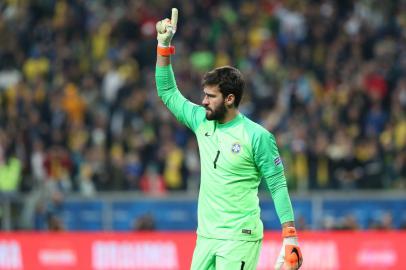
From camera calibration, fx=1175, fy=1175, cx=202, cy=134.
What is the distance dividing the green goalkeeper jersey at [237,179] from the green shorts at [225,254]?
45mm

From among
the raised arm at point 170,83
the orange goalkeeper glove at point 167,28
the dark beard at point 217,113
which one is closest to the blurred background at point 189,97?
the raised arm at point 170,83

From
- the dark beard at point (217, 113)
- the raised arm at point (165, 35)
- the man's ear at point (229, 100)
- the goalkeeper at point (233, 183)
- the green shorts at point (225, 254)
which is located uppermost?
the raised arm at point (165, 35)

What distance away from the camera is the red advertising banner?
16531mm

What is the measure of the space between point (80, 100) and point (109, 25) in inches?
96.9

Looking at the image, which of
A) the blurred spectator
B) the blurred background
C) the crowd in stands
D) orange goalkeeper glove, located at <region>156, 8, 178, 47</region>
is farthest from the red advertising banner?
orange goalkeeper glove, located at <region>156, 8, 178, 47</region>

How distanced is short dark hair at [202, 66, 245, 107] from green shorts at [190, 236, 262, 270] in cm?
104

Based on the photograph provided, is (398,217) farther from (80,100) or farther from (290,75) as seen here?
(80,100)

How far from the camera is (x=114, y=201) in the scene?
A: 790 inches

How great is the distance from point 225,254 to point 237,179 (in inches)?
21.6

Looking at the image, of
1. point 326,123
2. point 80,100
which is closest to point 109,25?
point 80,100

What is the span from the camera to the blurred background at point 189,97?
20062 millimetres

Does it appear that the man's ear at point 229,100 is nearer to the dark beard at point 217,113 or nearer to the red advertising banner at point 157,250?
the dark beard at point 217,113

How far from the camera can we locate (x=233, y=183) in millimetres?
8508

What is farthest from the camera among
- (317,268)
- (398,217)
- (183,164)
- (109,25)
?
(109,25)
